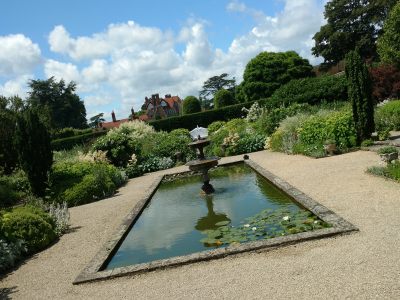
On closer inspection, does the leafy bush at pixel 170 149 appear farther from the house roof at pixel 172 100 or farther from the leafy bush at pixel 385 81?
the house roof at pixel 172 100

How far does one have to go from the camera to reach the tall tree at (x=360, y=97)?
454 inches

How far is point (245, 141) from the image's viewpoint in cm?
1642

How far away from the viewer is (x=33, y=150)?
10961mm

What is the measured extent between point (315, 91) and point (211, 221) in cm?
1729

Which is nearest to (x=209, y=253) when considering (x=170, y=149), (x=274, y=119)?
(x=170, y=149)

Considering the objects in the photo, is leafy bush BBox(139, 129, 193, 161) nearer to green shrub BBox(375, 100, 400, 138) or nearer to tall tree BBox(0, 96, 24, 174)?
tall tree BBox(0, 96, 24, 174)

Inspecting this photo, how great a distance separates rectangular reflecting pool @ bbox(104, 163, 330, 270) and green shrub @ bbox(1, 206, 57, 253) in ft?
4.69

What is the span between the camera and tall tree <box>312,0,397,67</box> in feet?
114

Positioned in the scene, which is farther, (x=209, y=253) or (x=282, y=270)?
(x=209, y=253)

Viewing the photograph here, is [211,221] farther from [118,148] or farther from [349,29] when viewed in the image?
[349,29]

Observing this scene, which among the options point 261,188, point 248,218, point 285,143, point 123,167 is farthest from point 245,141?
point 248,218

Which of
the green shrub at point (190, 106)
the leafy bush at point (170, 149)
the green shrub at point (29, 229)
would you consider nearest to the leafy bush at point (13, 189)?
the leafy bush at point (170, 149)

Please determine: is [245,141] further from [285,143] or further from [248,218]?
[248,218]

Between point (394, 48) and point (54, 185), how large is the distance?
19129mm
